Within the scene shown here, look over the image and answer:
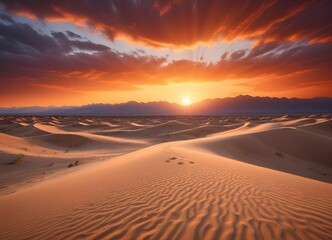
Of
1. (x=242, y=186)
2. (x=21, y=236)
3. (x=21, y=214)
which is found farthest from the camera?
(x=242, y=186)

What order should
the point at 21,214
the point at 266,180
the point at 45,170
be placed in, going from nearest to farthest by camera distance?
the point at 21,214 → the point at 266,180 → the point at 45,170

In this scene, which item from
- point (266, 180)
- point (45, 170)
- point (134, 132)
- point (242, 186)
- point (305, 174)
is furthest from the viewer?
point (134, 132)

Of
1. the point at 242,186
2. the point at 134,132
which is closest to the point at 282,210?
the point at 242,186

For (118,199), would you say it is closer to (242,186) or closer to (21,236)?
(21,236)

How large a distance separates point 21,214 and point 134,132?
26.7m

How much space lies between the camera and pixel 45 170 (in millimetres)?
10742

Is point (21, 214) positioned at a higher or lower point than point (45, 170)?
higher

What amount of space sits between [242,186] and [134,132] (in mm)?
26568

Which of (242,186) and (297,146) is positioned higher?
(242,186)

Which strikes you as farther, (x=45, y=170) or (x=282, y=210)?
(x=45, y=170)

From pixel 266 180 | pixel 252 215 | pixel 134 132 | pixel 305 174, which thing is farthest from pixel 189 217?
pixel 134 132

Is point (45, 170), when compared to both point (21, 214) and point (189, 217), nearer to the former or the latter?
point (21, 214)

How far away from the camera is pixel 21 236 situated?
3621 millimetres

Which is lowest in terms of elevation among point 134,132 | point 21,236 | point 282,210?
point 134,132
